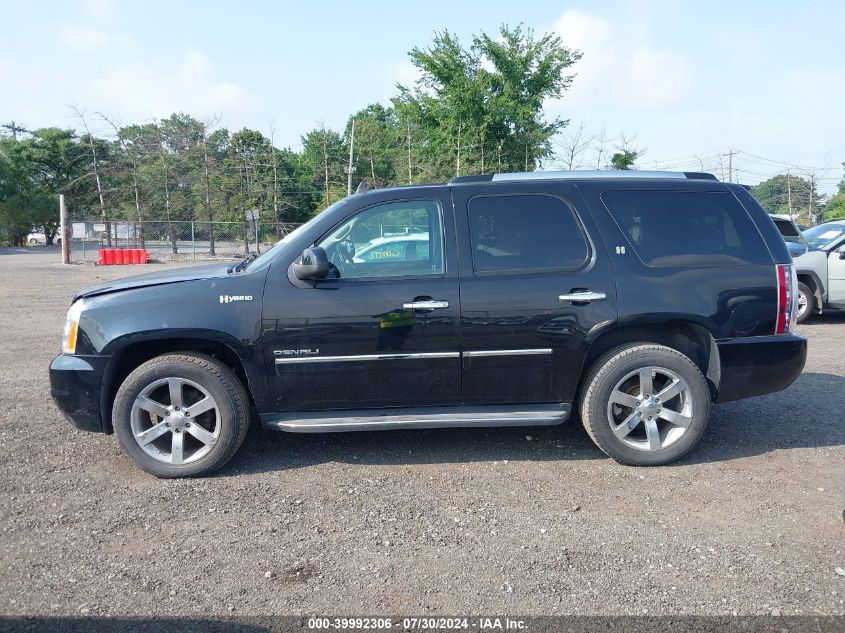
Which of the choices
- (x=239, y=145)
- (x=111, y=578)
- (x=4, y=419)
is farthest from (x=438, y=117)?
(x=111, y=578)

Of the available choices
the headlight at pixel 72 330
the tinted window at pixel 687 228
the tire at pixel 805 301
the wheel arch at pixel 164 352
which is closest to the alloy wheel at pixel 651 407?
the tinted window at pixel 687 228

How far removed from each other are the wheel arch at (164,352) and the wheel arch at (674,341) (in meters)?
2.30

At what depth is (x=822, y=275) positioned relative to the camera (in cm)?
1055

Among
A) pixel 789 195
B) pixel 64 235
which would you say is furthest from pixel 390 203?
pixel 789 195

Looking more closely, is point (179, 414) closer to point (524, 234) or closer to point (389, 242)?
point (389, 242)

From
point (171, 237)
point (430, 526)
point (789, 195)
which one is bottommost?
point (430, 526)

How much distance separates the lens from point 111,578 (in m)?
3.37

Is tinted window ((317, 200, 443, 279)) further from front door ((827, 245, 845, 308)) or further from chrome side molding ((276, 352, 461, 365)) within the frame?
front door ((827, 245, 845, 308))

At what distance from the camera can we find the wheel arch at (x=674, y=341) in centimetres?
479

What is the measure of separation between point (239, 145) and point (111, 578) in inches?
1745

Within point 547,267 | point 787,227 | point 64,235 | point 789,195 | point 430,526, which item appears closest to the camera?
point 430,526

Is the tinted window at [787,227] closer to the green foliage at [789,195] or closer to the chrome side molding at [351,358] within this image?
the chrome side molding at [351,358]

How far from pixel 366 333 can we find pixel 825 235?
956 centimetres

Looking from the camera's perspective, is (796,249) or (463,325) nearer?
(463,325)
